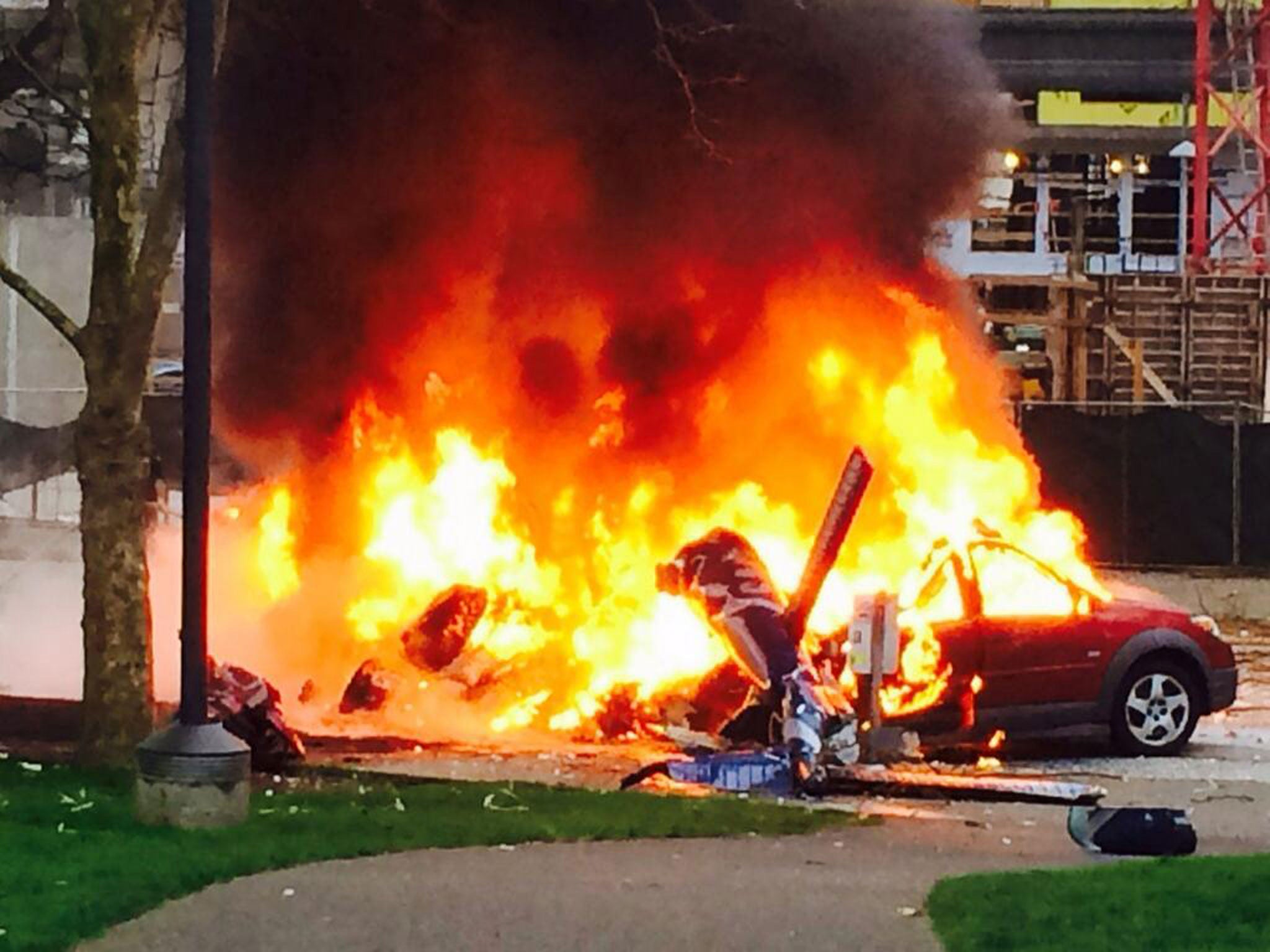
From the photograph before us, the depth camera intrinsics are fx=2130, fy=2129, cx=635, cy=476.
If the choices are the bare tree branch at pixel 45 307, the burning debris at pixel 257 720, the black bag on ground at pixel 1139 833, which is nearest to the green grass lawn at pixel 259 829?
the burning debris at pixel 257 720

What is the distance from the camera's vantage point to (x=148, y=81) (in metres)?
13.9

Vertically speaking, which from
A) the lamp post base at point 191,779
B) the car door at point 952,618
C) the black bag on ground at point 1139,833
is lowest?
the black bag on ground at point 1139,833

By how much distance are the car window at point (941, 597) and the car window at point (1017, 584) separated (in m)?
0.25

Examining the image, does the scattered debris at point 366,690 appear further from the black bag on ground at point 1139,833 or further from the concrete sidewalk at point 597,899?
the black bag on ground at point 1139,833

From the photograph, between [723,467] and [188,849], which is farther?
[723,467]

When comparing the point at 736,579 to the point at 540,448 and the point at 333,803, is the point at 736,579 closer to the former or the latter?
the point at 333,803

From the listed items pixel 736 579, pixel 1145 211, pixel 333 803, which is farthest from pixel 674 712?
pixel 1145 211

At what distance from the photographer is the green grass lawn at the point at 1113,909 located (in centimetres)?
690

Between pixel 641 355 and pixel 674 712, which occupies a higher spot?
pixel 641 355

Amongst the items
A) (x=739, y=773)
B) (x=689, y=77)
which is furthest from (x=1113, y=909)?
(x=689, y=77)

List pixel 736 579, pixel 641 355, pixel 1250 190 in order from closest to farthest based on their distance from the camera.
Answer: pixel 736 579 → pixel 641 355 → pixel 1250 190

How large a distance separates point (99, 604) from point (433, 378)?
6.19 meters

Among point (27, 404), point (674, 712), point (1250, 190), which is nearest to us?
point (674, 712)

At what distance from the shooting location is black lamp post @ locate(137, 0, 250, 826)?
911 centimetres
